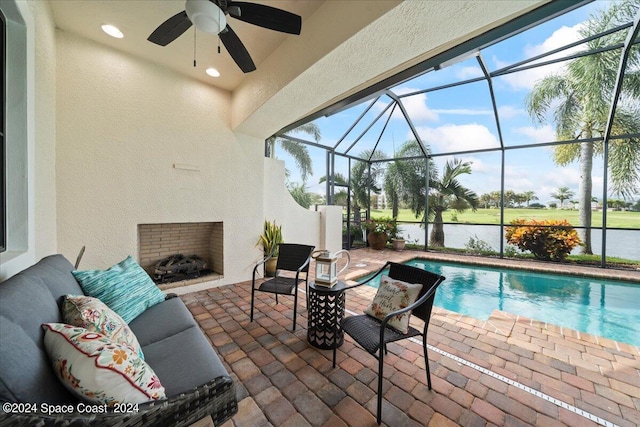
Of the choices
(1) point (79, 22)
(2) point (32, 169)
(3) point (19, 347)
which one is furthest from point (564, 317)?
(1) point (79, 22)

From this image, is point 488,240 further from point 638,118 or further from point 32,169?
point 32,169

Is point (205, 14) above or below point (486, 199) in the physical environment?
above

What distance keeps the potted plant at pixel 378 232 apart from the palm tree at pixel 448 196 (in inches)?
55.8

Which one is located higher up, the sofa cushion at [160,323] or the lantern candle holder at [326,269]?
the lantern candle holder at [326,269]

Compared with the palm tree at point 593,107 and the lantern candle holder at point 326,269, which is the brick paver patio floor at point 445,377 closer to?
the lantern candle holder at point 326,269

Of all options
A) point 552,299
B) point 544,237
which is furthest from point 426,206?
point 552,299

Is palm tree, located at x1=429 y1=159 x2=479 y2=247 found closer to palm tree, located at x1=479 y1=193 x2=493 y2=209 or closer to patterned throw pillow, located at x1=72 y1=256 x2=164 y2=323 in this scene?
palm tree, located at x1=479 y1=193 x2=493 y2=209

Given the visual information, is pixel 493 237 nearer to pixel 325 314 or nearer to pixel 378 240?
pixel 378 240

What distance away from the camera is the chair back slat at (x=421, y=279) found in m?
1.68

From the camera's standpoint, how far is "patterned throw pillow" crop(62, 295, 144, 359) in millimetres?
1128

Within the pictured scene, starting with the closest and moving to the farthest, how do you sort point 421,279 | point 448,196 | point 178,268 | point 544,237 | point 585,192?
point 421,279 → point 178,268 → point 585,192 → point 544,237 → point 448,196

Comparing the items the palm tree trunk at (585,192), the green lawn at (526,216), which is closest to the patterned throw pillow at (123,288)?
the green lawn at (526,216)

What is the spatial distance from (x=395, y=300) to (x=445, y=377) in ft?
2.28

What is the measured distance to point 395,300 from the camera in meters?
1.79
